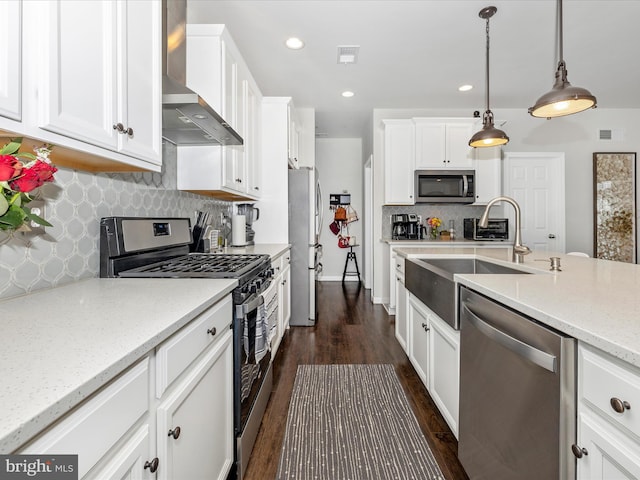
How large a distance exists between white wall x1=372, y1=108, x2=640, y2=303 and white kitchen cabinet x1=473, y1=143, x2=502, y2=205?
617mm

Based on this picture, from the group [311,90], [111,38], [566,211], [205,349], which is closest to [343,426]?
[205,349]

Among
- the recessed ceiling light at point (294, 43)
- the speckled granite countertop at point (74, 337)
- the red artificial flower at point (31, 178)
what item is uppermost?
the recessed ceiling light at point (294, 43)

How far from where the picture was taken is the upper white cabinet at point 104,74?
2.71ft

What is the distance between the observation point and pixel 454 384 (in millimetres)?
1538

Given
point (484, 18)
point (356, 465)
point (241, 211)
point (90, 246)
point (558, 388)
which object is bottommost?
point (356, 465)

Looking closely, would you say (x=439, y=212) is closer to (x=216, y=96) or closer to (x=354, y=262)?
(x=354, y=262)

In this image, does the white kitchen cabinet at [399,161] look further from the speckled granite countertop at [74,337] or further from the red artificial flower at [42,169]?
the red artificial flower at [42,169]

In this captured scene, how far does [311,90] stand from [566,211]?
13.5 ft

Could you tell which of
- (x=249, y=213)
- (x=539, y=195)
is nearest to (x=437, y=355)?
(x=249, y=213)

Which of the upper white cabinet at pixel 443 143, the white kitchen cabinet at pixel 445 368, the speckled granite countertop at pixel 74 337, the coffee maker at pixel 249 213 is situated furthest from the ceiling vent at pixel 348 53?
the speckled granite countertop at pixel 74 337

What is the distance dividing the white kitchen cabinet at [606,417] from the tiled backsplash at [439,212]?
4022 millimetres

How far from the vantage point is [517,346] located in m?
1.00

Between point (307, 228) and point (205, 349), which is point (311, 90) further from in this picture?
point (205, 349)

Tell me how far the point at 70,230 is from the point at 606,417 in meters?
1.79
